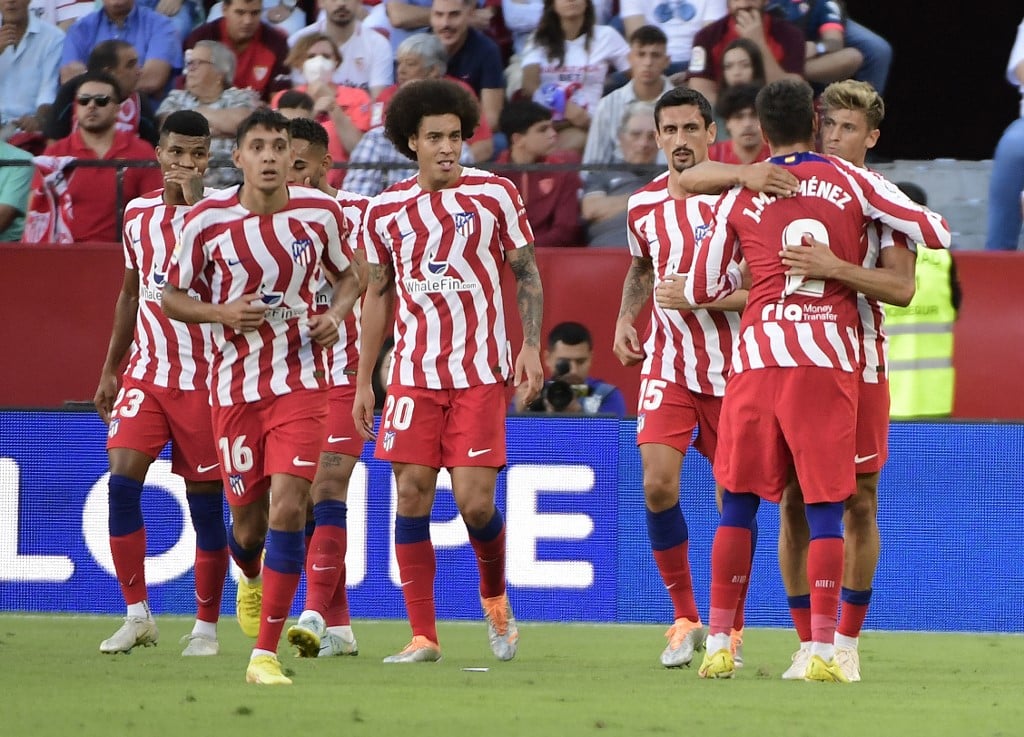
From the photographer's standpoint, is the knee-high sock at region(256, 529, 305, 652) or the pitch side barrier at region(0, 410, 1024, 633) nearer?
the knee-high sock at region(256, 529, 305, 652)

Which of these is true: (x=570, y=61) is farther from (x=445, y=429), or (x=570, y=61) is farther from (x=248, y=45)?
(x=445, y=429)

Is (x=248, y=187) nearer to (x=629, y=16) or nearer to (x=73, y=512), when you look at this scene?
(x=73, y=512)

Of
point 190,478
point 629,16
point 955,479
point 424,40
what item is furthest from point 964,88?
point 190,478

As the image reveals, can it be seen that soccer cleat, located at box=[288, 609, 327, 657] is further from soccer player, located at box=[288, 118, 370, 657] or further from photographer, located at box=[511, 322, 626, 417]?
photographer, located at box=[511, 322, 626, 417]

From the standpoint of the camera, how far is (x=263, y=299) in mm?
7406

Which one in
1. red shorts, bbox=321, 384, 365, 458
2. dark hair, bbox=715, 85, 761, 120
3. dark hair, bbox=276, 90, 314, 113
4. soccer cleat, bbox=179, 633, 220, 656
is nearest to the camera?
soccer cleat, bbox=179, 633, 220, 656

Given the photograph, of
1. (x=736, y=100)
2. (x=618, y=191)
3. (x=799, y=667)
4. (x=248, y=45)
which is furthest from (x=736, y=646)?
(x=248, y=45)

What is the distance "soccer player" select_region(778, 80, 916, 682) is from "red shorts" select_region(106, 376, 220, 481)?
A: 2.56 metres

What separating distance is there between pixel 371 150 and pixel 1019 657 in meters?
5.36

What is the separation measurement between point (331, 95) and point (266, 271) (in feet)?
17.0

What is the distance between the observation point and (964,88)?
16094mm

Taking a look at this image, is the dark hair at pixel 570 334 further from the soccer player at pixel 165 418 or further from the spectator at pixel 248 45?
the spectator at pixel 248 45

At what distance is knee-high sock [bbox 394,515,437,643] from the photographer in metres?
7.93

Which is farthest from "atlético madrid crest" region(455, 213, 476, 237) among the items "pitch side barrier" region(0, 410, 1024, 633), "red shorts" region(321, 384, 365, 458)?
"pitch side barrier" region(0, 410, 1024, 633)
